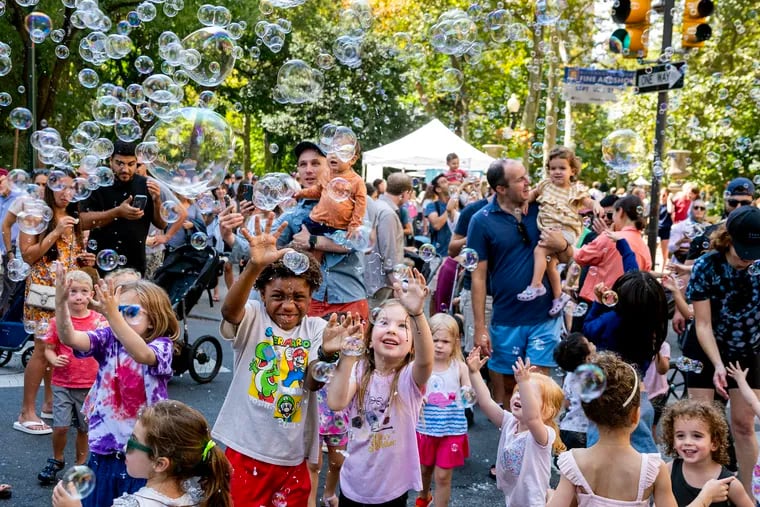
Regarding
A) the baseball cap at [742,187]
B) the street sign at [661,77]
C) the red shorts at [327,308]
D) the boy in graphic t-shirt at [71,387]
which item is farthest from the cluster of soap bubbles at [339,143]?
the street sign at [661,77]

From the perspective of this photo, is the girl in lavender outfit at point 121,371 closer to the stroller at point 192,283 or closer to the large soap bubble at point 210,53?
the large soap bubble at point 210,53

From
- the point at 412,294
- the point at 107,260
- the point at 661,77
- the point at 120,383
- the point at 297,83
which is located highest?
the point at 661,77

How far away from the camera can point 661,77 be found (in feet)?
27.7

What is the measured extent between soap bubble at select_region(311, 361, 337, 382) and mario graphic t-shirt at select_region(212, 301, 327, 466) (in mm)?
75

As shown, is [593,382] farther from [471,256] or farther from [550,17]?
[550,17]

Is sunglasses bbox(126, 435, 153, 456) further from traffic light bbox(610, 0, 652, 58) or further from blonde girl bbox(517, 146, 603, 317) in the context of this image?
traffic light bbox(610, 0, 652, 58)

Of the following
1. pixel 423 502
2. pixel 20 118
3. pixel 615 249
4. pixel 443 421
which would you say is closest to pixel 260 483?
pixel 423 502

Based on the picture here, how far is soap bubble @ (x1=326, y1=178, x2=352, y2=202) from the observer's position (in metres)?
4.92

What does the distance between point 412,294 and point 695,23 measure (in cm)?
708

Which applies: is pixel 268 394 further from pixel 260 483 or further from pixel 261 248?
pixel 261 248

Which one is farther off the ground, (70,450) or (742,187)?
(742,187)

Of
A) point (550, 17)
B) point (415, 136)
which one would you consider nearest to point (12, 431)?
point (550, 17)

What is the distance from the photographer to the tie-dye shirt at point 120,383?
3.60m

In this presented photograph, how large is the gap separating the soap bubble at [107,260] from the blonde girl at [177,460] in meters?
2.84
